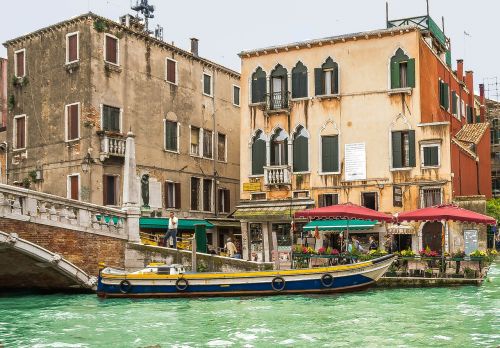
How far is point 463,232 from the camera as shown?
23297mm

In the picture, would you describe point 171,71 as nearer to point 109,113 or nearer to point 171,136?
point 171,136

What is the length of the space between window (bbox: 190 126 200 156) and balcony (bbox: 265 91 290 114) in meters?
4.86

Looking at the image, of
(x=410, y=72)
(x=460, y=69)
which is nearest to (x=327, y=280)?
(x=410, y=72)

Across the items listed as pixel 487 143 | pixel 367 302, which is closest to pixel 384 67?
pixel 487 143

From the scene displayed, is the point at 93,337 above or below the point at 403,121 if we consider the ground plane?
below

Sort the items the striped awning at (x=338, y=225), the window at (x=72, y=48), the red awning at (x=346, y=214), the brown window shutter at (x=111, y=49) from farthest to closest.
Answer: the brown window shutter at (x=111, y=49), the window at (x=72, y=48), the striped awning at (x=338, y=225), the red awning at (x=346, y=214)

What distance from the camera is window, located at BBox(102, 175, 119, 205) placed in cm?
2533

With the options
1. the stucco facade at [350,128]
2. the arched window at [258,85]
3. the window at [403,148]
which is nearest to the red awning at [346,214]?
the stucco facade at [350,128]

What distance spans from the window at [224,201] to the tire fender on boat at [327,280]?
1349 cm

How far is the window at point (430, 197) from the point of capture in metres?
23.5

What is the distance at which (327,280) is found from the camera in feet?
59.0

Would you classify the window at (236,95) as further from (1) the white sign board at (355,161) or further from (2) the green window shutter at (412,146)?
(2) the green window shutter at (412,146)

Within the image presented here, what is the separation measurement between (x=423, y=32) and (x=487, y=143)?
7118 mm

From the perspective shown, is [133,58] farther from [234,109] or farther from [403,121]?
[403,121]
